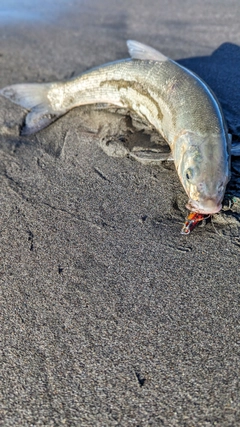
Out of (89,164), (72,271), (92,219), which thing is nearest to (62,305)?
(72,271)

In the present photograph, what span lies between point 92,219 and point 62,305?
0.76m

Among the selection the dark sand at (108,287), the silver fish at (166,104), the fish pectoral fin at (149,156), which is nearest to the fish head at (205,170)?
the silver fish at (166,104)

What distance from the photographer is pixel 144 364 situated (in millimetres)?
2205

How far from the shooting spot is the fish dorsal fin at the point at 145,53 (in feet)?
12.7

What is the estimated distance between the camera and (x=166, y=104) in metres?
3.54

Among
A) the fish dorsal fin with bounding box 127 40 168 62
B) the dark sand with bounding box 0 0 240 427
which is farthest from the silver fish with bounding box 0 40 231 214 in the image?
the dark sand with bounding box 0 0 240 427

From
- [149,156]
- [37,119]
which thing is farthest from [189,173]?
[37,119]

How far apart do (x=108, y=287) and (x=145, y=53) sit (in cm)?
238

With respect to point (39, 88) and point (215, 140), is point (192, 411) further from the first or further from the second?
point (39, 88)

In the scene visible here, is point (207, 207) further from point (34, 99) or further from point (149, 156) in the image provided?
point (34, 99)

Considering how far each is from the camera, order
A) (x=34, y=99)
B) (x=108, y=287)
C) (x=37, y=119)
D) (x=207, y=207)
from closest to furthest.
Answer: (x=108, y=287)
(x=207, y=207)
(x=37, y=119)
(x=34, y=99)

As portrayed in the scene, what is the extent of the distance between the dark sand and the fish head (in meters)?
0.19

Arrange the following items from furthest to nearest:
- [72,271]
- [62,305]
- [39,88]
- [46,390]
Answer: [39,88] → [72,271] → [62,305] → [46,390]

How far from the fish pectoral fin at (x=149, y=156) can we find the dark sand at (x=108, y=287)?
0.23 feet
